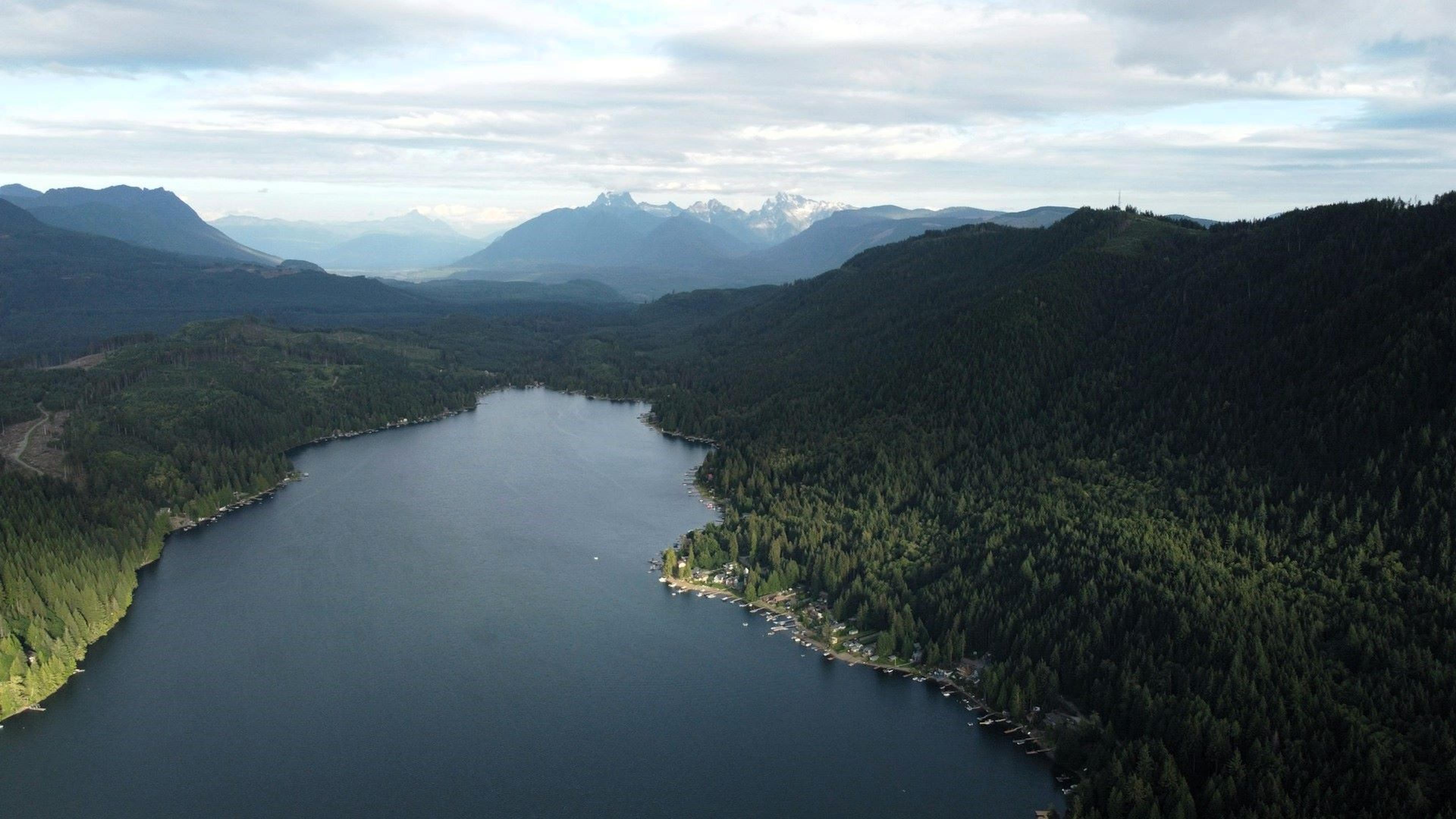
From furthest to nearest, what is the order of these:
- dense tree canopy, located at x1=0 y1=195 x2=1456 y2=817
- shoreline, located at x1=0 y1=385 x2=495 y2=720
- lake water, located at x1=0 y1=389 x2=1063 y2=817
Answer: shoreline, located at x1=0 y1=385 x2=495 y2=720, lake water, located at x1=0 y1=389 x2=1063 y2=817, dense tree canopy, located at x1=0 y1=195 x2=1456 y2=817

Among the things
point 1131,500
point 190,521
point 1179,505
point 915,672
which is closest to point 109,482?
point 190,521

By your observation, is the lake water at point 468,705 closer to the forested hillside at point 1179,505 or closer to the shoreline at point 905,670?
the shoreline at point 905,670

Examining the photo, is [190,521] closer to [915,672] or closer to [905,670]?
[905,670]

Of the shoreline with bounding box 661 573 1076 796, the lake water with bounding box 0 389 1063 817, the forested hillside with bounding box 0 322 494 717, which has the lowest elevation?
the lake water with bounding box 0 389 1063 817

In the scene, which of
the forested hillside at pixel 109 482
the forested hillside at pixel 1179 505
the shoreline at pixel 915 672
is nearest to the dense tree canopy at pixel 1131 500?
the forested hillside at pixel 1179 505

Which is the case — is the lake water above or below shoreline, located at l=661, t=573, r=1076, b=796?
below

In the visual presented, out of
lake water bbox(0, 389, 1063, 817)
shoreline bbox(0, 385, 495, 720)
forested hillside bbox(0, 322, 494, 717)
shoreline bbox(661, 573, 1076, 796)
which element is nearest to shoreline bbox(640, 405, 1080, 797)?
shoreline bbox(661, 573, 1076, 796)

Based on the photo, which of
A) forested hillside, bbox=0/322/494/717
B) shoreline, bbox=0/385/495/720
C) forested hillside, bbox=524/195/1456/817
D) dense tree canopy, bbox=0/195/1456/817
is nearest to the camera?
forested hillside, bbox=524/195/1456/817

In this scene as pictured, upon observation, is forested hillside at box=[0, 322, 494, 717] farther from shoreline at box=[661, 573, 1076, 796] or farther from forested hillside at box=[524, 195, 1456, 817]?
forested hillside at box=[524, 195, 1456, 817]
